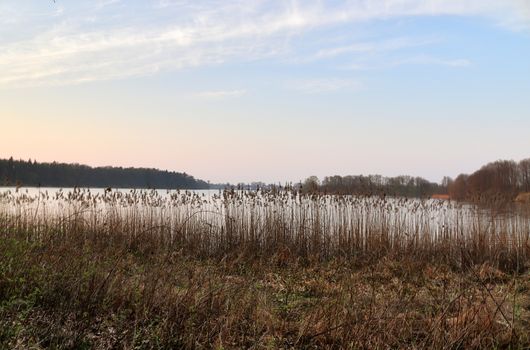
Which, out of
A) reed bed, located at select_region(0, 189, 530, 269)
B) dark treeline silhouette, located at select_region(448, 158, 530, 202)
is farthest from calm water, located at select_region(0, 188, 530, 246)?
dark treeline silhouette, located at select_region(448, 158, 530, 202)

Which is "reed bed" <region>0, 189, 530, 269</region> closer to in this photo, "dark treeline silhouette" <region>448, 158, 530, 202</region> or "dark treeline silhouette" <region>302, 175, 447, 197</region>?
"dark treeline silhouette" <region>302, 175, 447, 197</region>

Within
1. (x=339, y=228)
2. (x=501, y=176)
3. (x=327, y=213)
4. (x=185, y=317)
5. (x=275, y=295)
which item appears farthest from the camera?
(x=501, y=176)

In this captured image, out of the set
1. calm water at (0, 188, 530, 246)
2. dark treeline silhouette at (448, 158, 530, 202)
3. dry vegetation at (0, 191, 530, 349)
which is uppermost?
dark treeline silhouette at (448, 158, 530, 202)

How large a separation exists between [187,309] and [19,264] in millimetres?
1739

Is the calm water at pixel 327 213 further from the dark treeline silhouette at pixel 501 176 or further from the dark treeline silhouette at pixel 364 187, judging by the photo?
the dark treeline silhouette at pixel 501 176

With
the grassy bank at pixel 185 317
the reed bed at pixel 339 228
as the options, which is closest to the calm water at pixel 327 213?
the reed bed at pixel 339 228

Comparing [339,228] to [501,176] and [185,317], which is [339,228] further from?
[501,176]

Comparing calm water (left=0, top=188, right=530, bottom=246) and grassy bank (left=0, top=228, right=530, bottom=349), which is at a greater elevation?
calm water (left=0, top=188, right=530, bottom=246)

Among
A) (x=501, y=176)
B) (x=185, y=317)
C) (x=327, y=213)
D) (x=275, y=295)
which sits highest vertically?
(x=501, y=176)

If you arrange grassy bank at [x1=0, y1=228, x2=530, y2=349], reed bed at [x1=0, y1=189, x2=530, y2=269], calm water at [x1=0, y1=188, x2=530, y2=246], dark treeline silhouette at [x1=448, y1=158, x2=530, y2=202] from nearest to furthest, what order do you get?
1. grassy bank at [x1=0, y1=228, x2=530, y2=349]
2. reed bed at [x1=0, y1=189, x2=530, y2=269]
3. calm water at [x1=0, y1=188, x2=530, y2=246]
4. dark treeline silhouette at [x1=448, y1=158, x2=530, y2=202]

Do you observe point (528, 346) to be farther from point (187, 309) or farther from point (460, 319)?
point (187, 309)

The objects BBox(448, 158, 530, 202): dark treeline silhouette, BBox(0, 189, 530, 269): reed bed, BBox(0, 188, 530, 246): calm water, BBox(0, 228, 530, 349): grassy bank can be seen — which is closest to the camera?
BBox(0, 228, 530, 349): grassy bank

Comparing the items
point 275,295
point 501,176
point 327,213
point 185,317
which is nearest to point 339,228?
point 327,213

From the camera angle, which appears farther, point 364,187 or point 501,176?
point 501,176
